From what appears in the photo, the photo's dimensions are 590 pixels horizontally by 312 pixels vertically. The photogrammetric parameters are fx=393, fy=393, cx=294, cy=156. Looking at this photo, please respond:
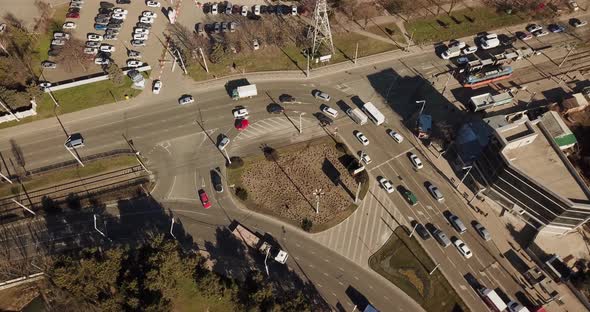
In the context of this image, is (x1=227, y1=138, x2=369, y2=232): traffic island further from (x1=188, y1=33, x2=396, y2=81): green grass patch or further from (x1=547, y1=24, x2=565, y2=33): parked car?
(x1=547, y1=24, x2=565, y2=33): parked car

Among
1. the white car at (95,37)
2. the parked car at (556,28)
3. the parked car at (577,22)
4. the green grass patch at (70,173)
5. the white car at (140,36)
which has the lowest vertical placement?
the green grass patch at (70,173)

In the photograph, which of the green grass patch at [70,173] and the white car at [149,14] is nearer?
the green grass patch at [70,173]

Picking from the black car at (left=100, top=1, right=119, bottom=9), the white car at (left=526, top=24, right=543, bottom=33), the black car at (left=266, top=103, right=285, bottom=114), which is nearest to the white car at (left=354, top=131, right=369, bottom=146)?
the black car at (left=266, top=103, right=285, bottom=114)

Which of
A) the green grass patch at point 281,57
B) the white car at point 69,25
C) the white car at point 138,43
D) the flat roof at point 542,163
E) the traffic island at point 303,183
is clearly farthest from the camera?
the white car at point 69,25

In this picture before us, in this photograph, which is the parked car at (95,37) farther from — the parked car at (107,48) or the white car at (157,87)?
the white car at (157,87)

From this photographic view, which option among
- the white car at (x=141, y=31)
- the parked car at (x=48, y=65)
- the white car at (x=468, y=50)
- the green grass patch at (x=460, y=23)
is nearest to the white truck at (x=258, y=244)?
the white car at (x=141, y=31)

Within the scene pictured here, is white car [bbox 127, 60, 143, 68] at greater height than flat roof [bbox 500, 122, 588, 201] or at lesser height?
lesser

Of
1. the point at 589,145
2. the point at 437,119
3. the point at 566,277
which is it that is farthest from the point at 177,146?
the point at 589,145
